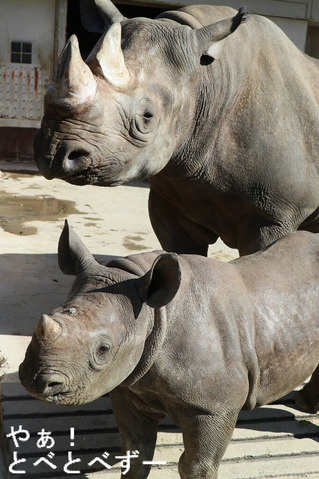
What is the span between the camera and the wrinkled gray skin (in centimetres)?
250

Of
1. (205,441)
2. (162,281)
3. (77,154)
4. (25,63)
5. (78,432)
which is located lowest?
(25,63)

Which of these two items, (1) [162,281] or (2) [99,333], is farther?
(1) [162,281]

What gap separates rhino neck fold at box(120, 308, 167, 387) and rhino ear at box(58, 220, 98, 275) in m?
0.33

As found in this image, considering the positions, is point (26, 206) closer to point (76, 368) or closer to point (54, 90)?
point (54, 90)

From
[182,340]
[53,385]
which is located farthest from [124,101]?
[53,385]

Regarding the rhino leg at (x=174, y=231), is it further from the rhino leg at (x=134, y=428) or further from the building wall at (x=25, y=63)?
the building wall at (x=25, y=63)

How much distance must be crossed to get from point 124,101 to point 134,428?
1.34 meters

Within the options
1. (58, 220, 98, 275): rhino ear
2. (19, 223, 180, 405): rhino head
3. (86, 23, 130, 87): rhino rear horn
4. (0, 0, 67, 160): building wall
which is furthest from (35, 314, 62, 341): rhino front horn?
(0, 0, 67, 160): building wall

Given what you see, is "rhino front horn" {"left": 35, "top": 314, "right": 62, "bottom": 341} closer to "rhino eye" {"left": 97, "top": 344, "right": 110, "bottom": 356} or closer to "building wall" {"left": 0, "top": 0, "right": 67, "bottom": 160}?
"rhino eye" {"left": 97, "top": 344, "right": 110, "bottom": 356}

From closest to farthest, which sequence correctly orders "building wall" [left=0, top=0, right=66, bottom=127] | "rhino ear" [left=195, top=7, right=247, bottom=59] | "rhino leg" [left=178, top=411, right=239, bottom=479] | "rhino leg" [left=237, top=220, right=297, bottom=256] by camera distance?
"rhino leg" [left=178, top=411, right=239, bottom=479], "rhino ear" [left=195, top=7, right=247, bottom=59], "rhino leg" [left=237, top=220, right=297, bottom=256], "building wall" [left=0, top=0, right=66, bottom=127]

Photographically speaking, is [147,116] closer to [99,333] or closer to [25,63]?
[99,333]

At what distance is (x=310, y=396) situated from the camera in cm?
391

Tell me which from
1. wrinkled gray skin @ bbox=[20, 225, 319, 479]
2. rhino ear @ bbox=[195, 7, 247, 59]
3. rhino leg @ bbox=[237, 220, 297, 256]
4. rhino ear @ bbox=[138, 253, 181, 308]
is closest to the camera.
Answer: wrinkled gray skin @ bbox=[20, 225, 319, 479]

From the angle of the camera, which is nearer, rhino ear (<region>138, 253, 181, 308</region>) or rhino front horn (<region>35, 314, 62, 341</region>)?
rhino front horn (<region>35, 314, 62, 341</region>)
